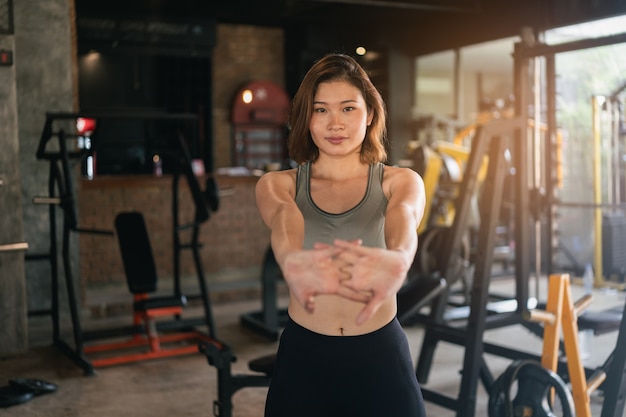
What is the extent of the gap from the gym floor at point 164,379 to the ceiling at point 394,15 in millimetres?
3334

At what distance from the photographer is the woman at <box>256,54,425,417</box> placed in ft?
5.20

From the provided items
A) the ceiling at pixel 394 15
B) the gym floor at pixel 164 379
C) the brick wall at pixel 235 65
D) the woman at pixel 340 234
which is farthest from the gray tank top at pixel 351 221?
the brick wall at pixel 235 65

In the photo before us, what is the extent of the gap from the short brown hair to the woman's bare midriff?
33 centimetres

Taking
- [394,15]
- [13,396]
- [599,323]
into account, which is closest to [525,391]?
[599,323]

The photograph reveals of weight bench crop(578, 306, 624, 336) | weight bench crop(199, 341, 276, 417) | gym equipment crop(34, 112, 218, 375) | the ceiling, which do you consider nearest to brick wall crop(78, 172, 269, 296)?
gym equipment crop(34, 112, 218, 375)

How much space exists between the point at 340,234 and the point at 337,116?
0.26m

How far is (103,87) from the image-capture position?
30.0ft

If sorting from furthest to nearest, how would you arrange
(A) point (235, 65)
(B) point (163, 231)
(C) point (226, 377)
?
(A) point (235, 65)
(B) point (163, 231)
(C) point (226, 377)

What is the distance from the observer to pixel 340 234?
5.16 ft

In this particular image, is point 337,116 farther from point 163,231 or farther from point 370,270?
point 163,231

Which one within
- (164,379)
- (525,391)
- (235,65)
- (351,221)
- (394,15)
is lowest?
(164,379)

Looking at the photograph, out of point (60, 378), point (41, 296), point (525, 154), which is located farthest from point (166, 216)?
point (525, 154)

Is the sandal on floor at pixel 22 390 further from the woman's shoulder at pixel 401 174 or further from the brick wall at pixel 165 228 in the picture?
the woman's shoulder at pixel 401 174

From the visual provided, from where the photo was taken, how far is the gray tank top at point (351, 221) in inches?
62.0
